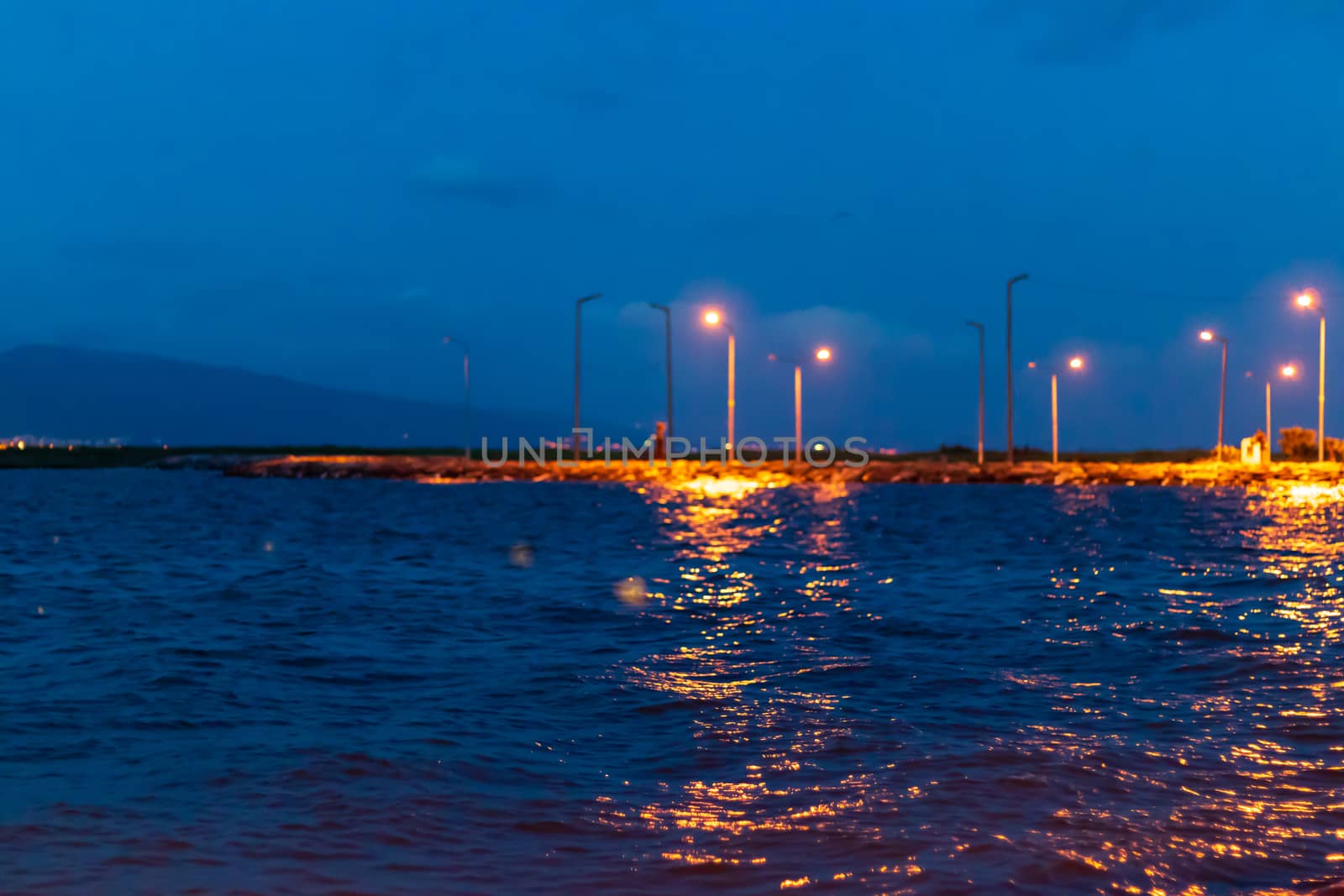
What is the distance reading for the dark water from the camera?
6.65 meters

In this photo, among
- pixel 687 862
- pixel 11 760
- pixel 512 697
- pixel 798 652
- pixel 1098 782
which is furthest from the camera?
pixel 798 652

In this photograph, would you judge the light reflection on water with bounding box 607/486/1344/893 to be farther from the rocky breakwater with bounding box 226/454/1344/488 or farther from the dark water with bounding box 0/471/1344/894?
the rocky breakwater with bounding box 226/454/1344/488

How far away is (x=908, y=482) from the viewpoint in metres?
86.8

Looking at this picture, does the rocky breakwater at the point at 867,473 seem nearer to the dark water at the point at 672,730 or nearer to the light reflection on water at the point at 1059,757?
the dark water at the point at 672,730

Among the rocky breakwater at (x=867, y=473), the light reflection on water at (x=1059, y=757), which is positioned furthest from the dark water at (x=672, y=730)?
the rocky breakwater at (x=867, y=473)

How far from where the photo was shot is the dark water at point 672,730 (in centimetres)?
665

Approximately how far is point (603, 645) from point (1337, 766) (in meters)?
7.99

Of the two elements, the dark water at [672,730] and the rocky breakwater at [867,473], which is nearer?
the dark water at [672,730]

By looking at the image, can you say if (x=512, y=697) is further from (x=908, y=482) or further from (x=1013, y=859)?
(x=908, y=482)

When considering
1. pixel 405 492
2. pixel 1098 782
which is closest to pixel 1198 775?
pixel 1098 782

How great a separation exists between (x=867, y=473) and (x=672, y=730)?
81.6 m

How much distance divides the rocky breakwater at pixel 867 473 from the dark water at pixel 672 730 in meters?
58.3

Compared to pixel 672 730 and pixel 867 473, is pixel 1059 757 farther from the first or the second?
pixel 867 473

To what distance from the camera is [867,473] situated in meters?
90.4
